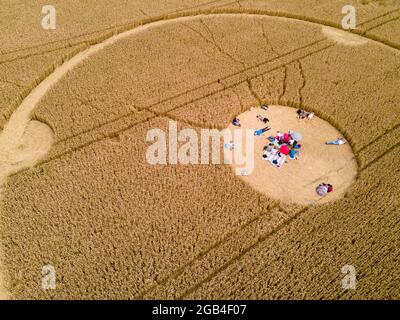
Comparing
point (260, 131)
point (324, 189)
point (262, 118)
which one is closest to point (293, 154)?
point (260, 131)

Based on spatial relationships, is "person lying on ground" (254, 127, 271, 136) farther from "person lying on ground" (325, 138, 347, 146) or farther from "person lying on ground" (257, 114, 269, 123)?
"person lying on ground" (325, 138, 347, 146)

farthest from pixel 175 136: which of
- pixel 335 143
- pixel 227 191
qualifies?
pixel 335 143

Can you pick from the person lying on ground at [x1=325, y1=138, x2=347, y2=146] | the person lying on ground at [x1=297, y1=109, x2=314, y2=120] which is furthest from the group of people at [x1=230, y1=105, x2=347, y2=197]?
the person lying on ground at [x1=297, y1=109, x2=314, y2=120]

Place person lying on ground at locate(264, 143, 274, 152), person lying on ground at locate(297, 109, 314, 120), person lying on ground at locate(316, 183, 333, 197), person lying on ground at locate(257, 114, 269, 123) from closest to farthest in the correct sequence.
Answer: person lying on ground at locate(316, 183, 333, 197)
person lying on ground at locate(264, 143, 274, 152)
person lying on ground at locate(257, 114, 269, 123)
person lying on ground at locate(297, 109, 314, 120)

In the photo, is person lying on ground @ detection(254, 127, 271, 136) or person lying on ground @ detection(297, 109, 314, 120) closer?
person lying on ground @ detection(254, 127, 271, 136)

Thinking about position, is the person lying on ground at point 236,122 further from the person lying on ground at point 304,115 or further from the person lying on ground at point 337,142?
the person lying on ground at point 337,142
